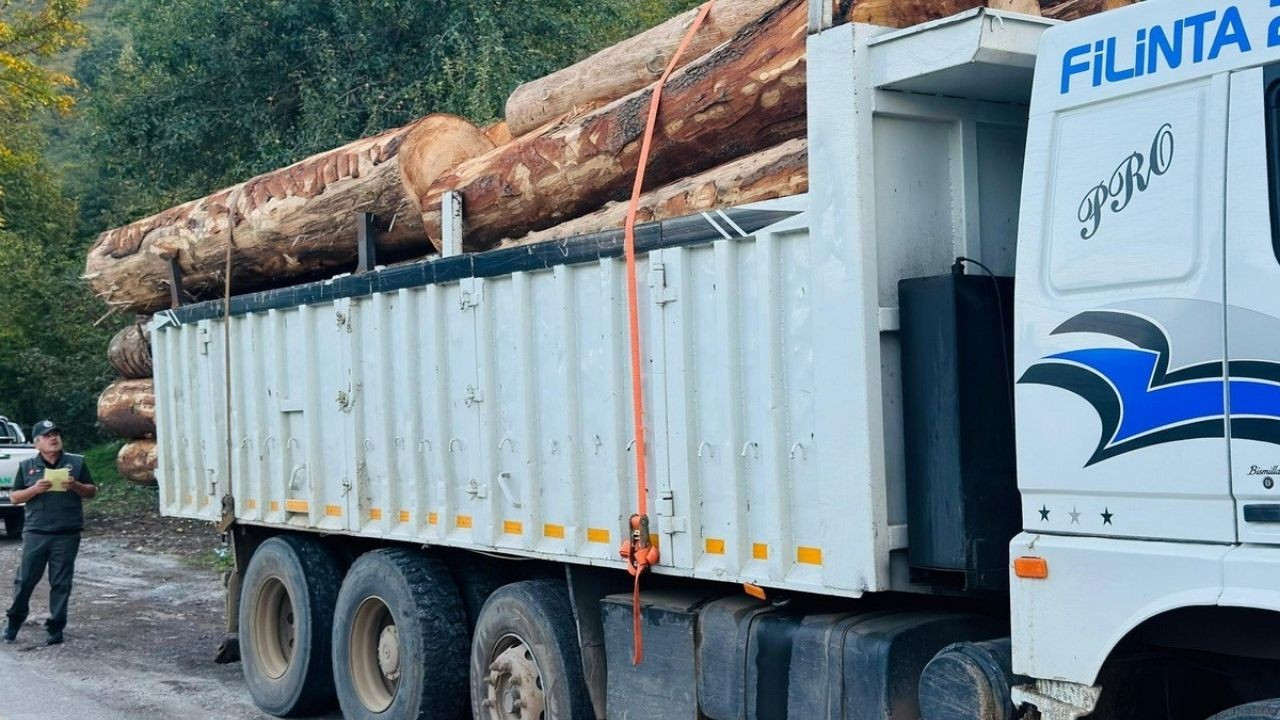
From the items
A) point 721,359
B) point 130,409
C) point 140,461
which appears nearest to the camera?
point 721,359

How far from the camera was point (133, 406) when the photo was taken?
13297 mm

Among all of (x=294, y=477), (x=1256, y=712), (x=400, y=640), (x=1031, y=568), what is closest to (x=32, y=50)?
(x=294, y=477)

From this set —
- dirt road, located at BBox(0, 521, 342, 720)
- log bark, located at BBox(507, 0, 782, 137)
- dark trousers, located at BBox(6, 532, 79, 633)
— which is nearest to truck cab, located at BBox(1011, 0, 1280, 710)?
log bark, located at BBox(507, 0, 782, 137)

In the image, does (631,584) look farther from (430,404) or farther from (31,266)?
(31,266)

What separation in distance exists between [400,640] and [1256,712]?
4801 millimetres

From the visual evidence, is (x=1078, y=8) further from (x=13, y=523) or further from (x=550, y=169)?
(x=13, y=523)

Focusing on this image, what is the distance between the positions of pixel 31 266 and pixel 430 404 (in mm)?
22529

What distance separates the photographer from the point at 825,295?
16.4 feet

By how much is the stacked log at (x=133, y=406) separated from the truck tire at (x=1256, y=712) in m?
10.9

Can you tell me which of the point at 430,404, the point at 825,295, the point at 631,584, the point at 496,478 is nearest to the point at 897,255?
the point at 825,295

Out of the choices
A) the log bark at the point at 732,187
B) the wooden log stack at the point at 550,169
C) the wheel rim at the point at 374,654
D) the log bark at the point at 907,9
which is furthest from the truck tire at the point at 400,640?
the log bark at the point at 907,9

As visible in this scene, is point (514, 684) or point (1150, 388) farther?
point (514, 684)

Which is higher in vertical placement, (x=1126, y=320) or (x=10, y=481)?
(x=1126, y=320)

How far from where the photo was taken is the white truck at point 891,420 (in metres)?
3.82
